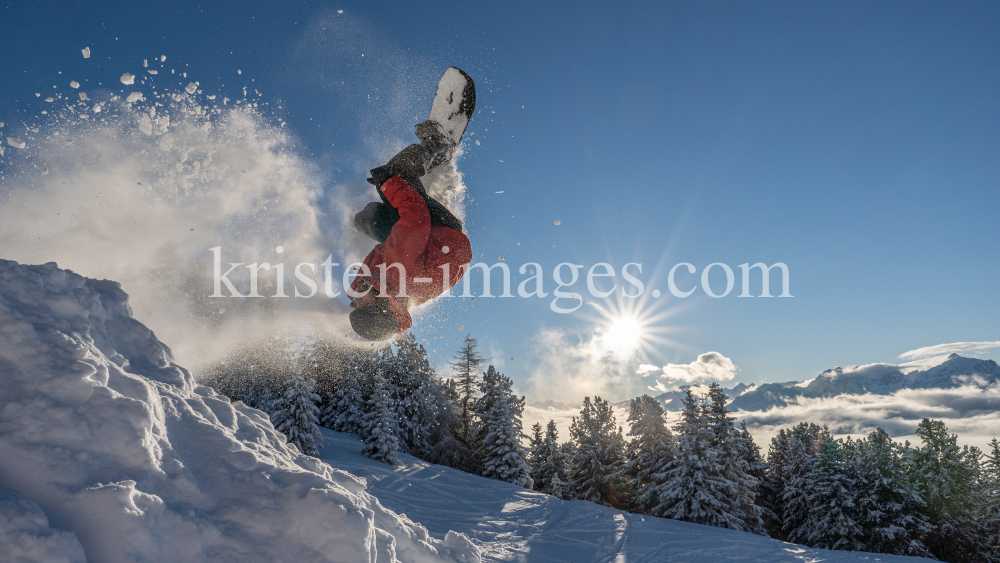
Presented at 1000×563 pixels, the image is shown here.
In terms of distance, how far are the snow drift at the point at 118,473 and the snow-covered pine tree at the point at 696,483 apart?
18842 mm

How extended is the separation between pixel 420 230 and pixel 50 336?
391cm

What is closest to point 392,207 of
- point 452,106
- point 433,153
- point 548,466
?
point 433,153

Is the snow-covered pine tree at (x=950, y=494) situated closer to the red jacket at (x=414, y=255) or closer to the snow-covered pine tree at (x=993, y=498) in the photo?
the snow-covered pine tree at (x=993, y=498)

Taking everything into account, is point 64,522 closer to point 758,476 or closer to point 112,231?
point 112,231

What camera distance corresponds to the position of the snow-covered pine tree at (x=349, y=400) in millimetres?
29250

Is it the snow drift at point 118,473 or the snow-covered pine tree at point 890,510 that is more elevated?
the snow drift at point 118,473

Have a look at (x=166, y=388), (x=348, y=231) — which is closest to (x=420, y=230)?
(x=348, y=231)

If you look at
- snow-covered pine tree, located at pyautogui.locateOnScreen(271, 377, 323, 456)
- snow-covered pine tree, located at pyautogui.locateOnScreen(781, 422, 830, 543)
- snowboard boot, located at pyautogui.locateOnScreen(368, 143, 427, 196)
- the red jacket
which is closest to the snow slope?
the red jacket

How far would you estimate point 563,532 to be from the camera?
1105 cm

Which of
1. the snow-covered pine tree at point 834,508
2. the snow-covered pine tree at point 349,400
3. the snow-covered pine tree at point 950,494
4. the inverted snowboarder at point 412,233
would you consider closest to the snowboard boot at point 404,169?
the inverted snowboarder at point 412,233

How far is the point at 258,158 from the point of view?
8.19m

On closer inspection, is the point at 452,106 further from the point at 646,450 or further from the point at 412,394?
the point at 412,394

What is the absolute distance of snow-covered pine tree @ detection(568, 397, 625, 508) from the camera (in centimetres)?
2389

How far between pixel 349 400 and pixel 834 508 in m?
28.3
